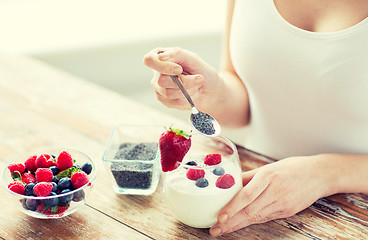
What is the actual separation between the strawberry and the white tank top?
1.18 ft

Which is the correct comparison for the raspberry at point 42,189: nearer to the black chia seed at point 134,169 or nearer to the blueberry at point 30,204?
the blueberry at point 30,204

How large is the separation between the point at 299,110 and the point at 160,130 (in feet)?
1.11

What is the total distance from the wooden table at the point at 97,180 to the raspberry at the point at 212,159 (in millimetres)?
127

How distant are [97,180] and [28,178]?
0.17m

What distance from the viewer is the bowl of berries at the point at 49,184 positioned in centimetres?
80

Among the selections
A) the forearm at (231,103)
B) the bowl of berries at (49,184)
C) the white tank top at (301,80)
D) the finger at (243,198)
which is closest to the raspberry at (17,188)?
the bowl of berries at (49,184)

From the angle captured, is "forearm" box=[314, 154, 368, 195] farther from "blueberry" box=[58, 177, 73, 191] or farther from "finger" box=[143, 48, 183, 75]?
"blueberry" box=[58, 177, 73, 191]

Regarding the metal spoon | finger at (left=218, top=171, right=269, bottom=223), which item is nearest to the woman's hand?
finger at (left=218, top=171, right=269, bottom=223)

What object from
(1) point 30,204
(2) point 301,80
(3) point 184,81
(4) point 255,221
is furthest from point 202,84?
(1) point 30,204

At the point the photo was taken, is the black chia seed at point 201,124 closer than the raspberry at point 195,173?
No

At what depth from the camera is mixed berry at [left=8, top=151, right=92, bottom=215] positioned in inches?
31.6

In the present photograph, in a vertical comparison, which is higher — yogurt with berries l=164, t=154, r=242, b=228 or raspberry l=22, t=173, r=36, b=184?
yogurt with berries l=164, t=154, r=242, b=228

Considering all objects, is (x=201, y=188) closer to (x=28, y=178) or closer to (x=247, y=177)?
(x=247, y=177)

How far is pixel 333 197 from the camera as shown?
91cm
